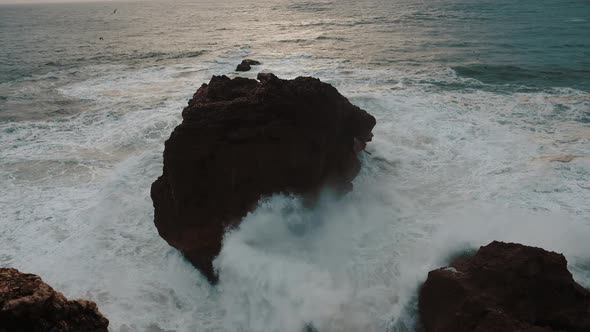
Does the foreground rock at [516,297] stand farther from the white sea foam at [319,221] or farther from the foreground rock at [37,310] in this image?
the foreground rock at [37,310]

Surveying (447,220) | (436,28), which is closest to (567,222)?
(447,220)

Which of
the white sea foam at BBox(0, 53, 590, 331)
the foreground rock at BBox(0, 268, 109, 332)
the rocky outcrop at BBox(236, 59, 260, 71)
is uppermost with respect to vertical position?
the foreground rock at BBox(0, 268, 109, 332)

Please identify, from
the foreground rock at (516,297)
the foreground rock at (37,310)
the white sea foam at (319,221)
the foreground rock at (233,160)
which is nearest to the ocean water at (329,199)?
the white sea foam at (319,221)

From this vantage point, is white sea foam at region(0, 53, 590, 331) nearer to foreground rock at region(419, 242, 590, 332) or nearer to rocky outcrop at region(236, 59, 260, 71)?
foreground rock at region(419, 242, 590, 332)

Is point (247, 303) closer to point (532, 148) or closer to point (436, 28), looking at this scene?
point (532, 148)

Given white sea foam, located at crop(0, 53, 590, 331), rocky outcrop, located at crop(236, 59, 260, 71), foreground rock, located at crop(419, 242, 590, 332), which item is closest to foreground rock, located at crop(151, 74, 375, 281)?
white sea foam, located at crop(0, 53, 590, 331)

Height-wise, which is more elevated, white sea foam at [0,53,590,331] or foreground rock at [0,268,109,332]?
foreground rock at [0,268,109,332]
